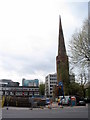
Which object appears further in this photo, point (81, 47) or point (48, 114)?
point (81, 47)

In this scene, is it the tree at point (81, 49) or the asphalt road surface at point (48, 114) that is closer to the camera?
the asphalt road surface at point (48, 114)

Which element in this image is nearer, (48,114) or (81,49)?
(48,114)

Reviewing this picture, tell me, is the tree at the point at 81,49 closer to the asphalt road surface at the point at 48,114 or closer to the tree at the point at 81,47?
the tree at the point at 81,47

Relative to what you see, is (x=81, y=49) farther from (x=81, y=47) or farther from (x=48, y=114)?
(x=48, y=114)

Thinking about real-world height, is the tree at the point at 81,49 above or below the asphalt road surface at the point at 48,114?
above

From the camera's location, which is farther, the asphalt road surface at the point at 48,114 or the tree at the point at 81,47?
the tree at the point at 81,47

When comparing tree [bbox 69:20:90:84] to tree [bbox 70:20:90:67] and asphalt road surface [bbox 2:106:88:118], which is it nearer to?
tree [bbox 70:20:90:67]

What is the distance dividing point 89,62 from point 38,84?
12398 centimetres

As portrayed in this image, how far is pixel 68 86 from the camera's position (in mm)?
59875

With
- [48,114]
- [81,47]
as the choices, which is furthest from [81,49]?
[48,114]

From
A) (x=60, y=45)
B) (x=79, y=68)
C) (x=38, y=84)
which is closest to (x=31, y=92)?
(x=38, y=84)

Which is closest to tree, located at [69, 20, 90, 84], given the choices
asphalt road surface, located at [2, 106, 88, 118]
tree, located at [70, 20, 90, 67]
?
tree, located at [70, 20, 90, 67]

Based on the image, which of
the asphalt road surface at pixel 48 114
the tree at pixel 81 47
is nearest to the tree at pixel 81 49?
the tree at pixel 81 47

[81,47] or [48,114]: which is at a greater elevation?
[81,47]
